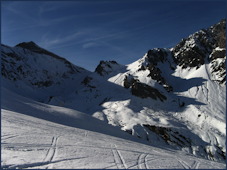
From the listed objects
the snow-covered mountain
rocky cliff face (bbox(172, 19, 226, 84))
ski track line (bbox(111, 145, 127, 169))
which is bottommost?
ski track line (bbox(111, 145, 127, 169))

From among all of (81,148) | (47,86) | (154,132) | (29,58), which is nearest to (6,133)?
(81,148)

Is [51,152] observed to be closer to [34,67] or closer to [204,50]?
[34,67]

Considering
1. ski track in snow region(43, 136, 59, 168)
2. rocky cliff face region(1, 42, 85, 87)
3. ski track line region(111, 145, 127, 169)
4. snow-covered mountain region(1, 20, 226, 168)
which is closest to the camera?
ski track in snow region(43, 136, 59, 168)

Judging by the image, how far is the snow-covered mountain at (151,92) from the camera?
34.4m

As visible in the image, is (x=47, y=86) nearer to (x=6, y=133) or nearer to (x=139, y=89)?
(x=139, y=89)

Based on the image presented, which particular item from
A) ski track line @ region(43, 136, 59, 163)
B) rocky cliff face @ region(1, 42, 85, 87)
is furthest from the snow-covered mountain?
ski track line @ region(43, 136, 59, 163)

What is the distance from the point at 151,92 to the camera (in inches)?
2222

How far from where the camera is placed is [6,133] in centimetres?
1014

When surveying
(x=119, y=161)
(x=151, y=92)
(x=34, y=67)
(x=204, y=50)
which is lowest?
(x=119, y=161)

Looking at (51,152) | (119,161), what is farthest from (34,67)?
(119,161)

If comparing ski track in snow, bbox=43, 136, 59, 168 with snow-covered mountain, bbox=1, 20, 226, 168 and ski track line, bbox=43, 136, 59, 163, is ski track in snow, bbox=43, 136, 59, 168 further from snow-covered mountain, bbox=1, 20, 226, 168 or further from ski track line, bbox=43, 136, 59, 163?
snow-covered mountain, bbox=1, 20, 226, 168

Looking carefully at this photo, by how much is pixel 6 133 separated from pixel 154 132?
97.0 feet

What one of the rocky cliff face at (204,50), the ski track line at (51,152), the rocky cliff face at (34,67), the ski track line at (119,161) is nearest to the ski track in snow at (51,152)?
the ski track line at (51,152)

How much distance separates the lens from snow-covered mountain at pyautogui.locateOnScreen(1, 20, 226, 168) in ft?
113
